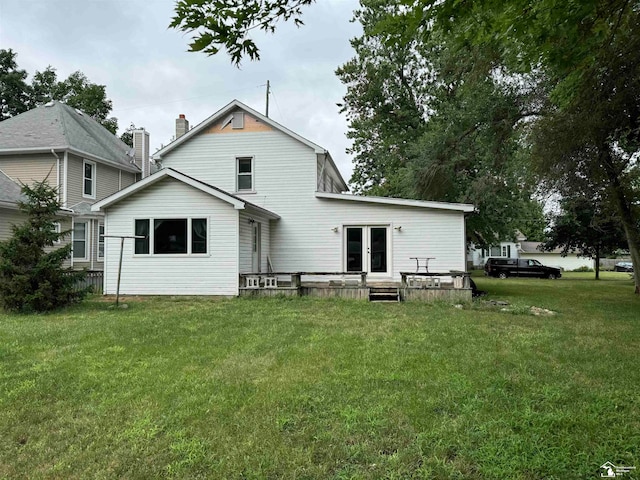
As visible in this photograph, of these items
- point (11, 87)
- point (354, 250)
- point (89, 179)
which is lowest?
point (354, 250)

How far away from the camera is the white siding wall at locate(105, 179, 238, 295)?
11.9m

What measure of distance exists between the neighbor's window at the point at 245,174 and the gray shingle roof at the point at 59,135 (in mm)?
6896

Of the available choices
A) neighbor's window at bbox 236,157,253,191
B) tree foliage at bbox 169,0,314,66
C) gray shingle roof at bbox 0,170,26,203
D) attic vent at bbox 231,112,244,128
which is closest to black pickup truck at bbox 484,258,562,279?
neighbor's window at bbox 236,157,253,191

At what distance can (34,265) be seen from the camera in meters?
9.27

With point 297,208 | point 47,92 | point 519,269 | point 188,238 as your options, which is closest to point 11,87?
point 47,92

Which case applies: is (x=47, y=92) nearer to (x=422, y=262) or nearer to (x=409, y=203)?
(x=409, y=203)

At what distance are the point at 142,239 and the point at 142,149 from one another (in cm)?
954

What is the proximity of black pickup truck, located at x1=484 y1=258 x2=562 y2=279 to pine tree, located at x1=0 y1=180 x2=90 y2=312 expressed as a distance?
2579 centimetres

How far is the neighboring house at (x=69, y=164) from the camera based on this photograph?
16250 mm

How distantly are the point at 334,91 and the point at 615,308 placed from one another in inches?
875

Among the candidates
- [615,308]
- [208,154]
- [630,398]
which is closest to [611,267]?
[615,308]

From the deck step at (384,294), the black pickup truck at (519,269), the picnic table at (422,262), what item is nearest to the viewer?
the deck step at (384,294)

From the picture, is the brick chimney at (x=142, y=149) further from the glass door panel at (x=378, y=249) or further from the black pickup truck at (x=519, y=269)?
the black pickup truck at (x=519, y=269)

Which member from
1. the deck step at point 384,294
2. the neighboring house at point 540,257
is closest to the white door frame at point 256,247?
the deck step at point 384,294
